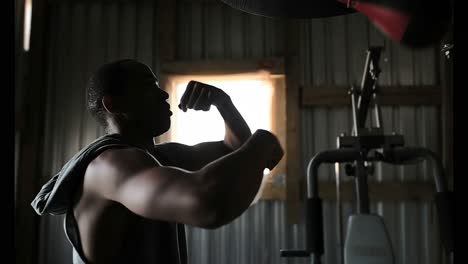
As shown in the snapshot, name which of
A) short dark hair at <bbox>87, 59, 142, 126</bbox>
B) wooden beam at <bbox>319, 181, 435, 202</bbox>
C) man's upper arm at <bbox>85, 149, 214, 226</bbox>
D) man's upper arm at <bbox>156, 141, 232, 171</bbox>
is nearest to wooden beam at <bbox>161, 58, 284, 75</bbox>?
wooden beam at <bbox>319, 181, 435, 202</bbox>

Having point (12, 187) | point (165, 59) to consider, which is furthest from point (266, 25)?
point (12, 187)

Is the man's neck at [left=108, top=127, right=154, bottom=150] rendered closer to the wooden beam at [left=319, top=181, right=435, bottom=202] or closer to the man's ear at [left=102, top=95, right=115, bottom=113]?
the man's ear at [left=102, top=95, right=115, bottom=113]

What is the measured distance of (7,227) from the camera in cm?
41

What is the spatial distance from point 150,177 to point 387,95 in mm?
2322

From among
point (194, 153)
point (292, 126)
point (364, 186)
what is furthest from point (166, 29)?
point (194, 153)

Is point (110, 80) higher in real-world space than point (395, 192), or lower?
higher

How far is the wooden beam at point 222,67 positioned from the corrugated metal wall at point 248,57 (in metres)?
0.07

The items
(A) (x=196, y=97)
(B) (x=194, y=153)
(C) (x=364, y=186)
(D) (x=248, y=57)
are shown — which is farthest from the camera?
(D) (x=248, y=57)

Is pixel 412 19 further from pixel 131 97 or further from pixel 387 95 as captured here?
pixel 387 95

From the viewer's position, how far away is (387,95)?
2.75 m

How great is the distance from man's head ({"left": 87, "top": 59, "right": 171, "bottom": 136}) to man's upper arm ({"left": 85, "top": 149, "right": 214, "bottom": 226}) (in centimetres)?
15

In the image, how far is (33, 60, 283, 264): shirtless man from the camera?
23.2 inches

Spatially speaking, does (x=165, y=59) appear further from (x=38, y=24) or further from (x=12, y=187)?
(x=12, y=187)

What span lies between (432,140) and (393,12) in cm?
235
